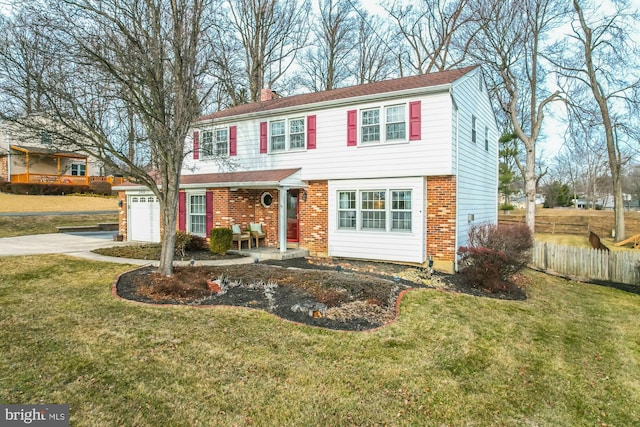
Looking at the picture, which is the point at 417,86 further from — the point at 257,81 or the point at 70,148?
the point at 257,81

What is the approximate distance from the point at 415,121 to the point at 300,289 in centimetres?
615

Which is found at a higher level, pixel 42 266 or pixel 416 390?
pixel 42 266

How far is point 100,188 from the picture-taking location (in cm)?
3144

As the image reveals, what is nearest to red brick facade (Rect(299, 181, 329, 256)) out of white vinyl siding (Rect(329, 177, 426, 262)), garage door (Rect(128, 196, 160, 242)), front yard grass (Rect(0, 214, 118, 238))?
white vinyl siding (Rect(329, 177, 426, 262))

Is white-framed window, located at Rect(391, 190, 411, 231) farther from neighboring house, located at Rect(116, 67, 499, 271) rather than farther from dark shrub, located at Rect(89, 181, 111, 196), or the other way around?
dark shrub, located at Rect(89, 181, 111, 196)

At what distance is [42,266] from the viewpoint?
9625mm

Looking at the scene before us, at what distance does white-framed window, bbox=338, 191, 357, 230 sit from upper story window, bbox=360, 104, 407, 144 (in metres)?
1.84

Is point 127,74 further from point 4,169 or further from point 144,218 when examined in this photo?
point 4,169

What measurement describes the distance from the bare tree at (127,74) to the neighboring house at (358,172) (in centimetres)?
220

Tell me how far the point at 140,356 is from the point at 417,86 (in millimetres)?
9897

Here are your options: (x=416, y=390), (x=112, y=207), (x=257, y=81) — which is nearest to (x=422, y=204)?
(x=416, y=390)

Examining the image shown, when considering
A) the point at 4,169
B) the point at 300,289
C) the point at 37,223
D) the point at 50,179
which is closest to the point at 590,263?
the point at 300,289

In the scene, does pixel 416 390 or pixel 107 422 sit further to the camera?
pixel 416 390

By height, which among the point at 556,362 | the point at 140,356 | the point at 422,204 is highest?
the point at 422,204
